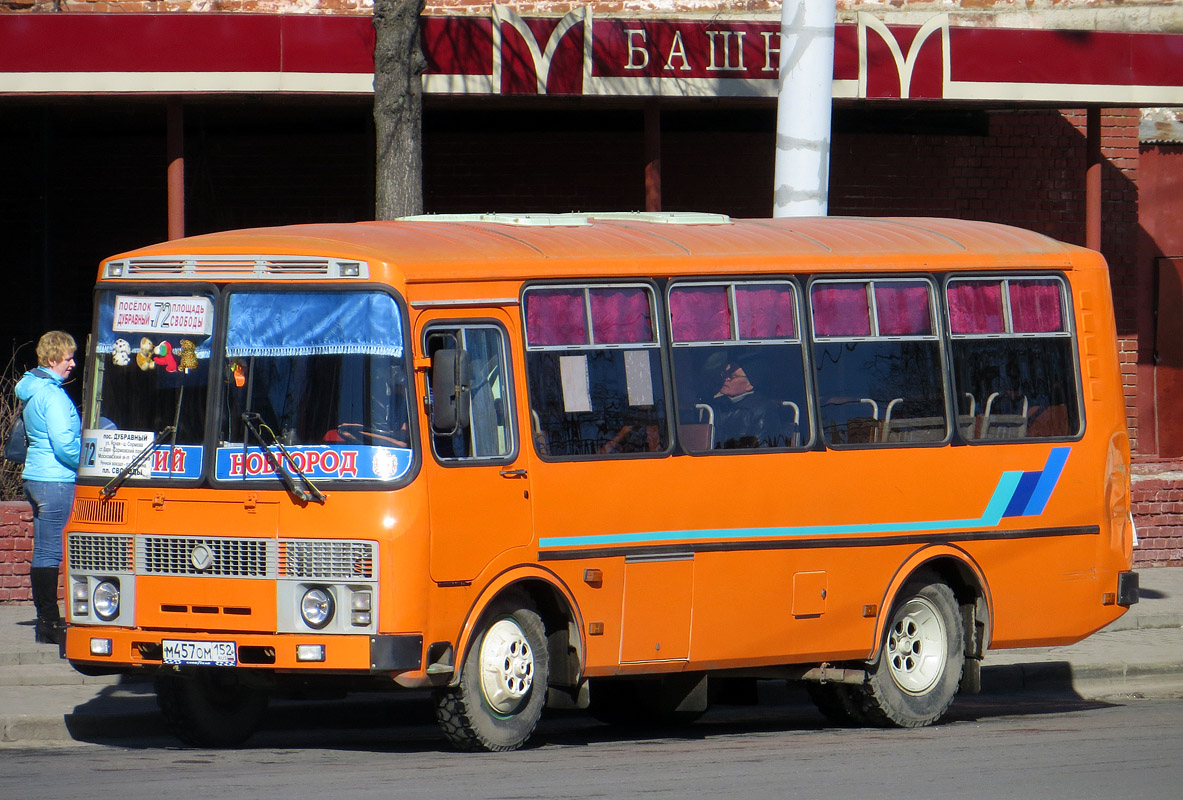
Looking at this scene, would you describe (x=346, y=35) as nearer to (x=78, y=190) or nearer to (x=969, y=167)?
(x=78, y=190)

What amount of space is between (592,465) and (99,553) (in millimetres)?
2514

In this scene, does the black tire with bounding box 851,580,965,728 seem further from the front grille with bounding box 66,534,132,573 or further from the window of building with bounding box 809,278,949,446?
the front grille with bounding box 66,534,132,573

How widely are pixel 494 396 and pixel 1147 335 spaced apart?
14.2 m

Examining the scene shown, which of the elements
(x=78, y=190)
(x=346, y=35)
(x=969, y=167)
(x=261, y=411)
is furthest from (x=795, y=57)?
(x=78, y=190)

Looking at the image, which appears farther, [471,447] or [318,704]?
[318,704]

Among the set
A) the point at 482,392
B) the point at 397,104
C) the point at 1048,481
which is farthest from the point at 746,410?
the point at 397,104

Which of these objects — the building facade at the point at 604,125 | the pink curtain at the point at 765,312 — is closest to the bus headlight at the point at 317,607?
the pink curtain at the point at 765,312

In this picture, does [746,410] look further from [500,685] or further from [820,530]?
[500,685]

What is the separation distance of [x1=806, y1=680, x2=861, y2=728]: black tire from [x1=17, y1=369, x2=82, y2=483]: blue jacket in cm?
473

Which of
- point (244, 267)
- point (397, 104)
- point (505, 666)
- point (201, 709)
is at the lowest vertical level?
point (201, 709)

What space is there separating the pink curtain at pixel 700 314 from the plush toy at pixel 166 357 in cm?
264

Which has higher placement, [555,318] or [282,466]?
[555,318]

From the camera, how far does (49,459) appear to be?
38.9 feet

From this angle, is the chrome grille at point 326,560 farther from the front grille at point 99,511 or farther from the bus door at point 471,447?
the front grille at point 99,511
